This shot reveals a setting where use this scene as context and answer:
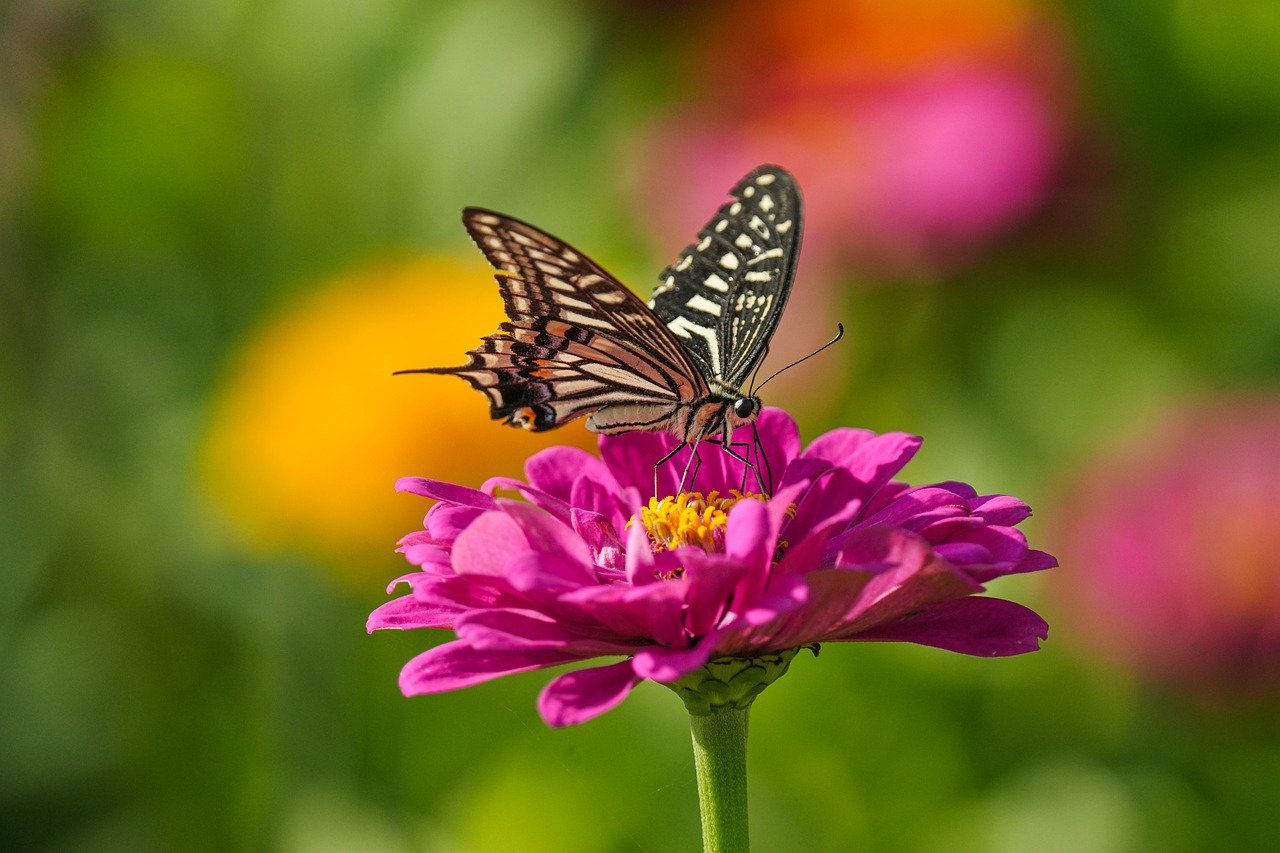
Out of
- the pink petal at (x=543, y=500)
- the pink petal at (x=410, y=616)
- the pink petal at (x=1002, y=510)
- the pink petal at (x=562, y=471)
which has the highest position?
the pink petal at (x=562, y=471)

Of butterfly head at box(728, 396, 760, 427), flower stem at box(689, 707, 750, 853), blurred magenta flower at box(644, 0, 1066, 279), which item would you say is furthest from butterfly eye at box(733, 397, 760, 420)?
blurred magenta flower at box(644, 0, 1066, 279)

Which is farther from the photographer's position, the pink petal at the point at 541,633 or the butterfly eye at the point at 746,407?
the butterfly eye at the point at 746,407

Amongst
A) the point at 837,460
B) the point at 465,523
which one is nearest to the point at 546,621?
the point at 465,523

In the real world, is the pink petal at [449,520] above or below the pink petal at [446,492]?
below

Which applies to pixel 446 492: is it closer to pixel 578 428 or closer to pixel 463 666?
pixel 463 666

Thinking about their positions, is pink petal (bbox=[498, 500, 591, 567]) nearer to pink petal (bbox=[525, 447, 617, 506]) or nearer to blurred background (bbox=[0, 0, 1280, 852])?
pink petal (bbox=[525, 447, 617, 506])

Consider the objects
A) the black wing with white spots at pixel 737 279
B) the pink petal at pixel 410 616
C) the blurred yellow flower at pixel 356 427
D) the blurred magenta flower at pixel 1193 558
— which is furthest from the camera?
the blurred yellow flower at pixel 356 427

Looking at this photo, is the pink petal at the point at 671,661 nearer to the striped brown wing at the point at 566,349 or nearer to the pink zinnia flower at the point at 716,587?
the pink zinnia flower at the point at 716,587

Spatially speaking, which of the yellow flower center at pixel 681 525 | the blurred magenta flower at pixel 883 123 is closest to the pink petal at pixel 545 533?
the yellow flower center at pixel 681 525
